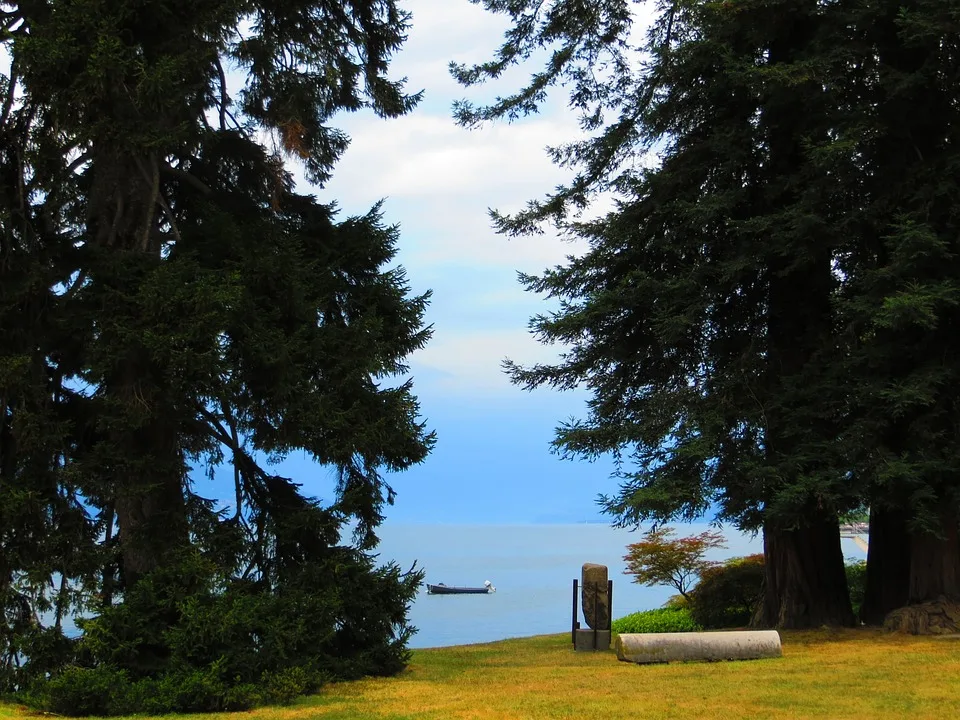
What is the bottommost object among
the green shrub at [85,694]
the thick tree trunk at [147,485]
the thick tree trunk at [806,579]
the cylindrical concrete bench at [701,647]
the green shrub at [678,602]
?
the green shrub at [85,694]

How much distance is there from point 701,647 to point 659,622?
866cm

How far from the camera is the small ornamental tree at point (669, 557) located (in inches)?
828

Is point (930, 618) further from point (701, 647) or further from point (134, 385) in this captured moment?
point (134, 385)

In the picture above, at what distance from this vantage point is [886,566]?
1560 cm

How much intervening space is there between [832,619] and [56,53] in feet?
43.6

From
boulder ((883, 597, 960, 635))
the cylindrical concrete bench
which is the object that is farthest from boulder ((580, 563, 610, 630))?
boulder ((883, 597, 960, 635))

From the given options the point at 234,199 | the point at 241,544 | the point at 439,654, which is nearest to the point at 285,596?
the point at 241,544

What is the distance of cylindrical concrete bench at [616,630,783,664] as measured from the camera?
11742mm

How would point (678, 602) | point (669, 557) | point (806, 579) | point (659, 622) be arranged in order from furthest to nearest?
1. point (678, 602)
2. point (669, 557)
3. point (659, 622)
4. point (806, 579)

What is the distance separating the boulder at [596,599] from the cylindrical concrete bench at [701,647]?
9.85 feet

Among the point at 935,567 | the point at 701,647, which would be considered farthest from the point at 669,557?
the point at 701,647

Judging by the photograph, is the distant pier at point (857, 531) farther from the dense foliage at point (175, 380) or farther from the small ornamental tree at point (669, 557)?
the dense foliage at point (175, 380)

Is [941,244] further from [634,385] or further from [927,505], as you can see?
[634,385]

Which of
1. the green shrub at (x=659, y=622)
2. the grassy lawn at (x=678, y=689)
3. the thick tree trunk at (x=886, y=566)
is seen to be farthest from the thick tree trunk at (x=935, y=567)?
the green shrub at (x=659, y=622)
